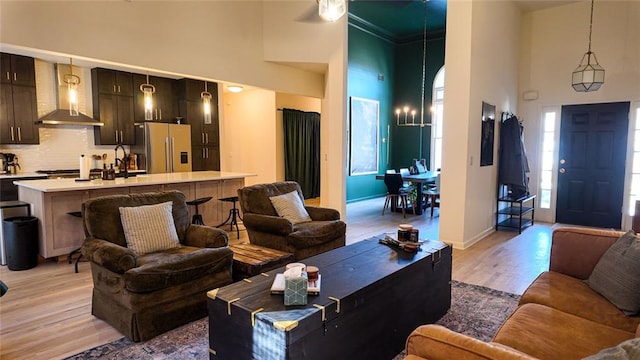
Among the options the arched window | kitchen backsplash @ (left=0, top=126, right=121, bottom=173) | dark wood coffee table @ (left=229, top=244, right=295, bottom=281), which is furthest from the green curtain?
dark wood coffee table @ (left=229, top=244, right=295, bottom=281)

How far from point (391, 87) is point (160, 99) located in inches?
225

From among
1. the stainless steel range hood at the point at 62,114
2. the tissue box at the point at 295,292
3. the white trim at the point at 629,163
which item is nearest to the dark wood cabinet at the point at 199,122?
the stainless steel range hood at the point at 62,114

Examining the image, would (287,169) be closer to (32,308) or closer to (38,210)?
(38,210)

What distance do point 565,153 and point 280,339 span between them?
648 centimetres

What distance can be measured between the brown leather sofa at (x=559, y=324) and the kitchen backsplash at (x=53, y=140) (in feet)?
22.5

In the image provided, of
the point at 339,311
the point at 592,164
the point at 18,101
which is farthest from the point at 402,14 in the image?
the point at 339,311

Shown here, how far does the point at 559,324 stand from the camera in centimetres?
176

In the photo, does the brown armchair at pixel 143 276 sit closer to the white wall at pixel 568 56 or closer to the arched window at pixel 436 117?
the white wall at pixel 568 56

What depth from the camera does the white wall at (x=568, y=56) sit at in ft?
18.7

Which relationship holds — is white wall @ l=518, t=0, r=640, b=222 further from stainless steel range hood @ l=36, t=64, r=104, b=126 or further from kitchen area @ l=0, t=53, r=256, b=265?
stainless steel range hood @ l=36, t=64, r=104, b=126

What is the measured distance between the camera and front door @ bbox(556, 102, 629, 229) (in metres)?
5.87

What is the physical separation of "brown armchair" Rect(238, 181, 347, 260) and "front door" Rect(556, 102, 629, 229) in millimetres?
4546

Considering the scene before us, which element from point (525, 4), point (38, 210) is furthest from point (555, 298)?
point (525, 4)

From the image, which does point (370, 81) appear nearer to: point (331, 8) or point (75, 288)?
point (331, 8)
